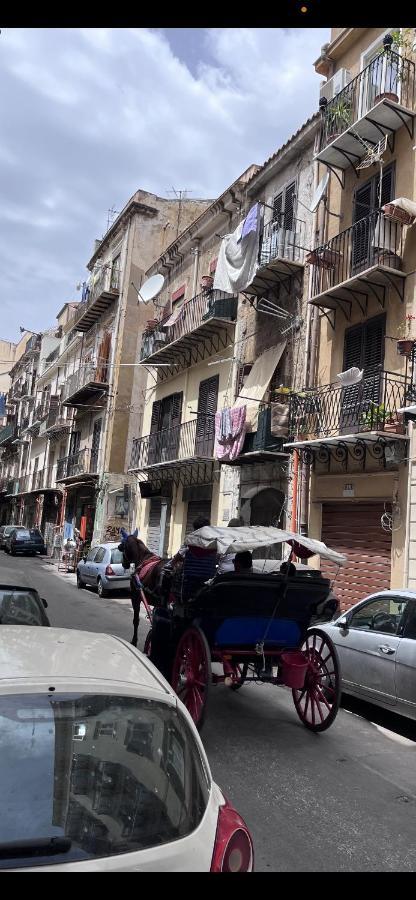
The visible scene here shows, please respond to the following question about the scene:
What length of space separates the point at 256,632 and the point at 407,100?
11.8 meters

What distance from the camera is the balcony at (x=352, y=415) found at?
1170 cm

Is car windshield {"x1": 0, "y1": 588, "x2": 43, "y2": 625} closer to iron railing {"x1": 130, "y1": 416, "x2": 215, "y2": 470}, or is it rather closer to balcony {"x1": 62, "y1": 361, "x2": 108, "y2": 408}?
iron railing {"x1": 130, "y1": 416, "x2": 215, "y2": 470}

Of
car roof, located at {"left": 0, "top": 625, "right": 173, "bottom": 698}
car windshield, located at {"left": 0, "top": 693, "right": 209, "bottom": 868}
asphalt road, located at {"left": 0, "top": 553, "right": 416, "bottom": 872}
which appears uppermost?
car roof, located at {"left": 0, "top": 625, "right": 173, "bottom": 698}

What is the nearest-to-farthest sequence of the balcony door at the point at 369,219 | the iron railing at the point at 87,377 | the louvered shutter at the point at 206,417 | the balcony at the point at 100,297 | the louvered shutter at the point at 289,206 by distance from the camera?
the balcony door at the point at 369,219 → the louvered shutter at the point at 289,206 → the louvered shutter at the point at 206,417 → the iron railing at the point at 87,377 → the balcony at the point at 100,297

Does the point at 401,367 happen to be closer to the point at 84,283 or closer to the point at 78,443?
the point at 78,443

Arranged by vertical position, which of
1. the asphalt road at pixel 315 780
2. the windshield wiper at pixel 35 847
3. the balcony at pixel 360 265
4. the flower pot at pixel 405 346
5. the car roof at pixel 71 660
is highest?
the balcony at pixel 360 265

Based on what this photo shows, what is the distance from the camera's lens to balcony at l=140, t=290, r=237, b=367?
19.1 m

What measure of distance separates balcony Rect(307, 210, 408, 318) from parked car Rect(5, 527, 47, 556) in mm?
23855

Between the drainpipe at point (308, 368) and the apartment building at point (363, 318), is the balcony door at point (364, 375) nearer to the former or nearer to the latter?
the apartment building at point (363, 318)

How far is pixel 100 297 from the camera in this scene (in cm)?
3045

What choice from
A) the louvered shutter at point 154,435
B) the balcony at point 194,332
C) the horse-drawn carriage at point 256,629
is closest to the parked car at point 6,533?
the louvered shutter at point 154,435

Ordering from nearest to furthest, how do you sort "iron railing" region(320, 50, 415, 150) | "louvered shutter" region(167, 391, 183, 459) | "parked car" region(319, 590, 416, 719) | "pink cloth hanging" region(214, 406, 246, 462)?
1. "parked car" region(319, 590, 416, 719)
2. "iron railing" region(320, 50, 415, 150)
3. "pink cloth hanging" region(214, 406, 246, 462)
4. "louvered shutter" region(167, 391, 183, 459)

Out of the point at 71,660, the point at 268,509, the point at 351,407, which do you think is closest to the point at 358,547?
the point at 351,407

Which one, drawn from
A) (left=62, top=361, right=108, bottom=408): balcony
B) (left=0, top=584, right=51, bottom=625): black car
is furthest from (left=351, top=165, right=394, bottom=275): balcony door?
(left=62, top=361, right=108, bottom=408): balcony
